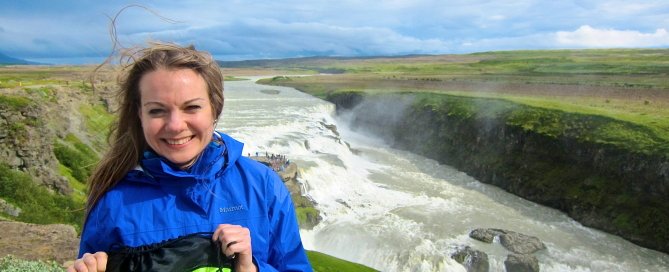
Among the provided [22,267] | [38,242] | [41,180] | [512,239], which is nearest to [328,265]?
[38,242]

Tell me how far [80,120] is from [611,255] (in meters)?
33.0

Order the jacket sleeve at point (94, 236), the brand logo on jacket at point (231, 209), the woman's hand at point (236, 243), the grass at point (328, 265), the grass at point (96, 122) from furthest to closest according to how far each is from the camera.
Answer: the grass at point (96, 122) < the grass at point (328, 265) < the brand logo on jacket at point (231, 209) < the jacket sleeve at point (94, 236) < the woman's hand at point (236, 243)

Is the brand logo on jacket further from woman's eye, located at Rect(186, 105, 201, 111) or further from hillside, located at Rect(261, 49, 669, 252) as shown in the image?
hillside, located at Rect(261, 49, 669, 252)

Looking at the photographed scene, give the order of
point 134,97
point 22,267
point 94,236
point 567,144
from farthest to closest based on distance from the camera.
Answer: point 567,144, point 22,267, point 134,97, point 94,236

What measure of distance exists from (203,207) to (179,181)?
242 mm

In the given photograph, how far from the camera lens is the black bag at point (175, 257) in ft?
8.90

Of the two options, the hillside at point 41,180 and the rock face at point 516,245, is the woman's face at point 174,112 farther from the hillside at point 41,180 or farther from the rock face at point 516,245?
the rock face at point 516,245

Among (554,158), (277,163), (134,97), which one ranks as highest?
(134,97)

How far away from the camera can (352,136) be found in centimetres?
6400

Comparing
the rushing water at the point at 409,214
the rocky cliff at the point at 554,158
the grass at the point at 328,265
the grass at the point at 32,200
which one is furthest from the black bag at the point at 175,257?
the rocky cliff at the point at 554,158

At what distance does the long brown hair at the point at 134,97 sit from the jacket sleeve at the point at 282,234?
75cm

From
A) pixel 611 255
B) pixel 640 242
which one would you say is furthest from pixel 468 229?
pixel 640 242

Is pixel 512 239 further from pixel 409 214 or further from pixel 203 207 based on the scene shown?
pixel 203 207

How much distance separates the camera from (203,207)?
3.10 m
